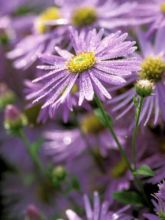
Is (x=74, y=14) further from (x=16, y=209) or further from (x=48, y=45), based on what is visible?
(x=16, y=209)

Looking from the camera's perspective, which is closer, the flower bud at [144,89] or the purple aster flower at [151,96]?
the flower bud at [144,89]

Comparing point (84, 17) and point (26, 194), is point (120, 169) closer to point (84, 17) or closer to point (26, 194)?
point (84, 17)

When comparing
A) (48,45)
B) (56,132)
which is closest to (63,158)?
(56,132)

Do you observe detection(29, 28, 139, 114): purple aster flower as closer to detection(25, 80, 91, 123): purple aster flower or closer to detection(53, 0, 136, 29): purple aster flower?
detection(25, 80, 91, 123): purple aster flower

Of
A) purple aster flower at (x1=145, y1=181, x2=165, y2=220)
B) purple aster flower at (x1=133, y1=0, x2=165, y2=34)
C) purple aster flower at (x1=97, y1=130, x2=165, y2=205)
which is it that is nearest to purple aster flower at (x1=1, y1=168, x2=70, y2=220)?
purple aster flower at (x1=97, y1=130, x2=165, y2=205)

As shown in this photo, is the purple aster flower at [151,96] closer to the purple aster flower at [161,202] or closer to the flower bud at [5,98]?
the purple aster flower at [161,202]

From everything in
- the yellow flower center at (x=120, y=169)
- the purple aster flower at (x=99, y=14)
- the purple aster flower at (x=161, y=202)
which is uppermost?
the purple aster flower at (x=99, y=14)

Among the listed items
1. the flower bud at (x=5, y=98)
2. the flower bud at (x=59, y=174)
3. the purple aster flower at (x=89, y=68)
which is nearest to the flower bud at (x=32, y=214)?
the flower bud at (x=59, y=174)
